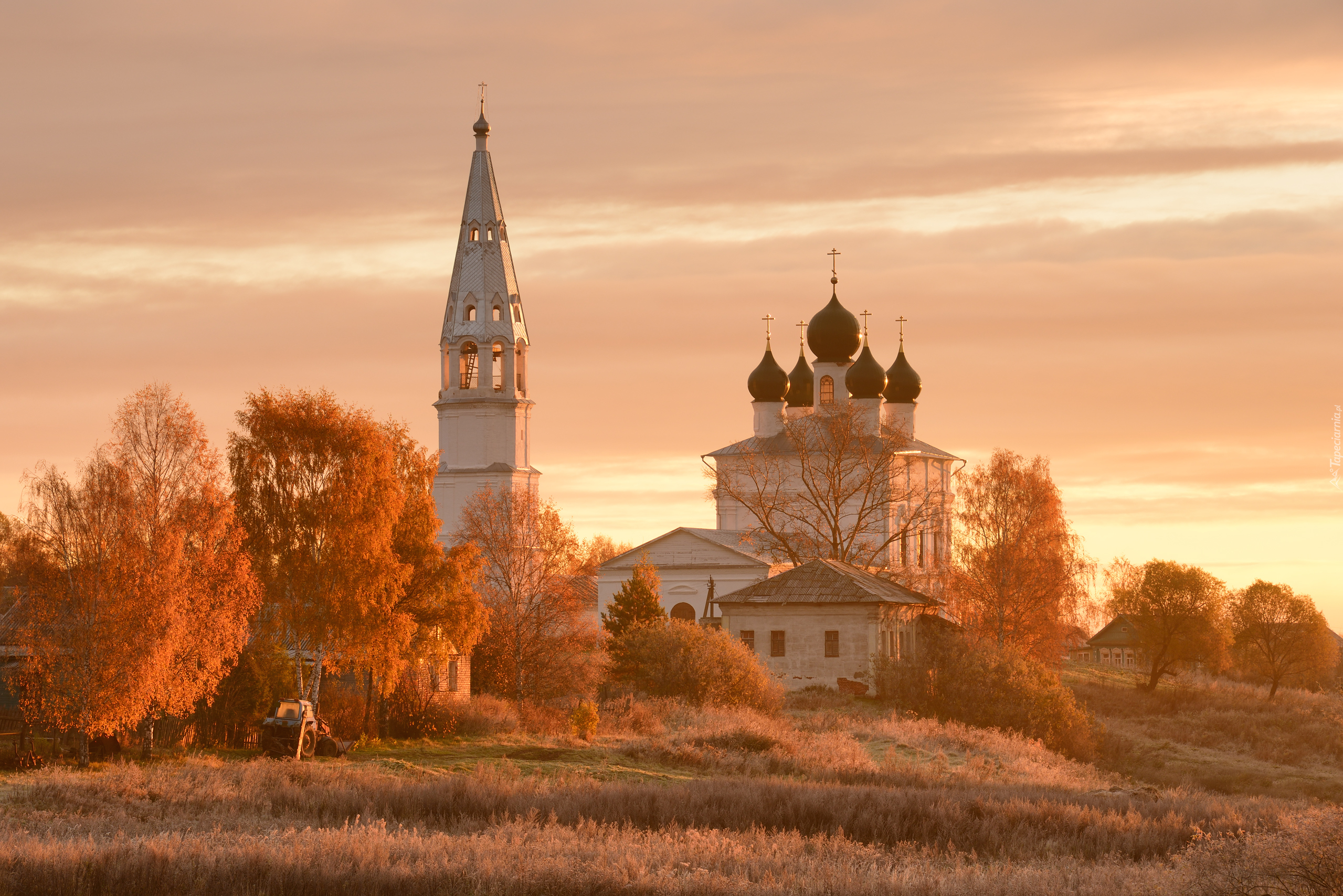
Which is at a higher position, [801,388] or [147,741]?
[801,388]

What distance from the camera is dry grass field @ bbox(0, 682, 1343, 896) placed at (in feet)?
57.5

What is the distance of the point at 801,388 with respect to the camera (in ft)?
255

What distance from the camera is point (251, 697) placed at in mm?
32938

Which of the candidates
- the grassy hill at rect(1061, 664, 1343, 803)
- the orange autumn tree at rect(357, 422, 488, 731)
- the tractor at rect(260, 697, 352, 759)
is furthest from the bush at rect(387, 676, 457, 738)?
the grassy hill at rect(1061, 664, 1343, 803)

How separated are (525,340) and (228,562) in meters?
48.4

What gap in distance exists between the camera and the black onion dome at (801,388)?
255 feet

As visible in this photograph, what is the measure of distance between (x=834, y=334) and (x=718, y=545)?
564 inches

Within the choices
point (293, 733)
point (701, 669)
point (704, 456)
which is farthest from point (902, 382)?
point (293, 733)

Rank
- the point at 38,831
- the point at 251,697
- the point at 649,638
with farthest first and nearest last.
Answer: the point at 649,638 < the point at 251,697 < the point at 38,831

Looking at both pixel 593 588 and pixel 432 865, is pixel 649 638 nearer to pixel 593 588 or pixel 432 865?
pixel 432 865

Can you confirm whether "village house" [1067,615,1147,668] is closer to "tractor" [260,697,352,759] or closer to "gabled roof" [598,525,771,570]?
"gabled roof" [598,525,771,570]

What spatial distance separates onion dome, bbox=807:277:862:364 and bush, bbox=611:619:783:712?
111 ft

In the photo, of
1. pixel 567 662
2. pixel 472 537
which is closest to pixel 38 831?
pixel 567 662

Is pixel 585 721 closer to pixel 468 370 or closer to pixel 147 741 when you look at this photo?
pixel 147 741
